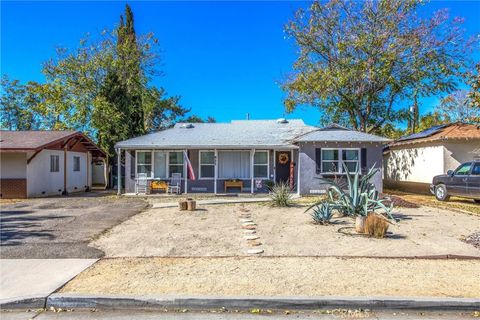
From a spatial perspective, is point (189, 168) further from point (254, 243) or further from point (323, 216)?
point (254, 243)

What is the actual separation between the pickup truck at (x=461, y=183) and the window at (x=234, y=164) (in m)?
9.34

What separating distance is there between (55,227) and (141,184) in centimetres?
1024

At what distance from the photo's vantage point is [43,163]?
20.6m

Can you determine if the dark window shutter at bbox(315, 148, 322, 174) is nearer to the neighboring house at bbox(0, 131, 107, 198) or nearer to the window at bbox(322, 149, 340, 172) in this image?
the window at bbox(322, 149, 340, 172)

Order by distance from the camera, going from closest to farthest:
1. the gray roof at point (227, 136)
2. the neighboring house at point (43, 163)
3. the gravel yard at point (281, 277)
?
the gravel yard at point (281, 277) → the neighboring house at point (43, 163) → the gray roof at point (227, 136)

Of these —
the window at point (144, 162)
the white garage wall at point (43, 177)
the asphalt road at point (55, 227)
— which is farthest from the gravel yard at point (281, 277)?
the white garage wall at point (43, 177)

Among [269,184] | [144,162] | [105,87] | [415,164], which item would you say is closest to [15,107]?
[105,87]

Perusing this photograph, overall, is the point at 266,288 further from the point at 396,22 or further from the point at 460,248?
the point at 396,22

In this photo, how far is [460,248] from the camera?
7.51 metres

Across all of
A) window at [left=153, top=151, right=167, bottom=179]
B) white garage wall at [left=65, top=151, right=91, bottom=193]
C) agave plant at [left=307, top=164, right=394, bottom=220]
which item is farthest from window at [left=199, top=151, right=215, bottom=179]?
agave plant at [left=307, top=164, right=394, bottom=220]

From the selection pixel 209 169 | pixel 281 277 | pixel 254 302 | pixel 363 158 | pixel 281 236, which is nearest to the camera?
pixel 254 302

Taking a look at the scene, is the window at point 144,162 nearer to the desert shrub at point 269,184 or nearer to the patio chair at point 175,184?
the patio chair at point 175,184

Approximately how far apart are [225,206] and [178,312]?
1023 centimetres

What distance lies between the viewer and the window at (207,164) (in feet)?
68.6
